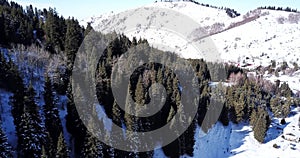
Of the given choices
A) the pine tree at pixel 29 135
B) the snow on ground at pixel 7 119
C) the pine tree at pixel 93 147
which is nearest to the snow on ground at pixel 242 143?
the pine tree at pixel 93 147

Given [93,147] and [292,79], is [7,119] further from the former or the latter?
[292,79]

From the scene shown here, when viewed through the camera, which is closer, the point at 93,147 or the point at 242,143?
the point at 93,147

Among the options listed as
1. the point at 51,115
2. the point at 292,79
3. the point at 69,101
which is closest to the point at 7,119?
the point at 51,115

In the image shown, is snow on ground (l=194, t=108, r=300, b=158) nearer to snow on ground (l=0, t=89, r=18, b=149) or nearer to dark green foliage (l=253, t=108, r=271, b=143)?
dark green foliage (l=253, t=108, r=271, b=143)

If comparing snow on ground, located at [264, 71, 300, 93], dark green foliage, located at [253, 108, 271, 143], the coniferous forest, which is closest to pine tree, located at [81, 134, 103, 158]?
the coniferous forest

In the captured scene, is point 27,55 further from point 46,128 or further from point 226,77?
point 226,77

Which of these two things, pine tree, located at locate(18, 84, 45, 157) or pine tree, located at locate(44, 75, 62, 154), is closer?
pine tree, located at locate(18, 84, 45, 157)

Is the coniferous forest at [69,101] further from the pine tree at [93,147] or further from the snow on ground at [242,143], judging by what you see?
the snow on ground at [242,143]

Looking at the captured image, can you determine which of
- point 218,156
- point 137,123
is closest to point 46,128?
point 137,123
